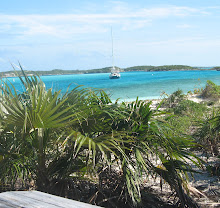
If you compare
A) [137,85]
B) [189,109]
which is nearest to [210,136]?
[189,109]

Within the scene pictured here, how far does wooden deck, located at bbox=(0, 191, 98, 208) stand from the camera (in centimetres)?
111

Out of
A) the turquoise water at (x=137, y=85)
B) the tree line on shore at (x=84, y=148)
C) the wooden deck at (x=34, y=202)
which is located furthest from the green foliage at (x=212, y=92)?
the wooden deck at (x=34, y=202)

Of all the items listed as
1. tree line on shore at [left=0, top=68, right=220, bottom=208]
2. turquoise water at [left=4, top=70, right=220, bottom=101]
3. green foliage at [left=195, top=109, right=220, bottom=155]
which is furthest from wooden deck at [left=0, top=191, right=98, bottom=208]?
green foliage at [left=195, top=109, right=220, bottom=155]

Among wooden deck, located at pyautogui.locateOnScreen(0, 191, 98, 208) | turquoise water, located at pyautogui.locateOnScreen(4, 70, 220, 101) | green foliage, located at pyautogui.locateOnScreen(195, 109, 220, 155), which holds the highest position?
wooden deck, located at pyautogui.locateOnScreen(0, 191, 98, 208)

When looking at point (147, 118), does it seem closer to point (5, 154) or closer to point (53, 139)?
point (53, 139)

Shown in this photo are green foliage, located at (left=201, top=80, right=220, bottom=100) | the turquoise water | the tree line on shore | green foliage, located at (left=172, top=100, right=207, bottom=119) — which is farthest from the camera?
green foliage, located at (left=201, top=80, right=220, bottom=100)

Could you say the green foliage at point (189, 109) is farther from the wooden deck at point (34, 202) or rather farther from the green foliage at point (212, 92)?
the wooden deck at point (34, 202)

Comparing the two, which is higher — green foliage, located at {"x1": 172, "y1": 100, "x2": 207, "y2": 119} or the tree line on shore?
the tree line on shore

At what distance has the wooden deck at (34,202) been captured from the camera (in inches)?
43.8

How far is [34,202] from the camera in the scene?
115 centimetres

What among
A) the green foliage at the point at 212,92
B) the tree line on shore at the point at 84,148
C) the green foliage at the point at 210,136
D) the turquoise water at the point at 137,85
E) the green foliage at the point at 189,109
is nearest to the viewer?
the tree line on shore at the point at 84,148

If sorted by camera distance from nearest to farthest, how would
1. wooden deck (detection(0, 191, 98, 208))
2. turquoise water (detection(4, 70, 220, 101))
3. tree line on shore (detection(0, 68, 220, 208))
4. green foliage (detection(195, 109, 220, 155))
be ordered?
wooden deck (detection(0, 191, 98, 208)) → tree line on shore (detection(0, 68, 220, 208)) → green foliage (detection(195, 109, 220, 155)) → turquoise water (detection(4, 70, 220, 101))

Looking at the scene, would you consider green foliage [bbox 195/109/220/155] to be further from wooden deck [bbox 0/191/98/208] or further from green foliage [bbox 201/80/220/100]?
green foliage [bbox 201/80/220/100]

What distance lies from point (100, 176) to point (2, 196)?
2.14m
